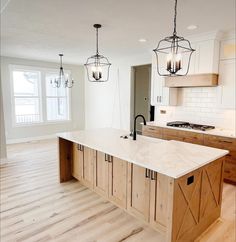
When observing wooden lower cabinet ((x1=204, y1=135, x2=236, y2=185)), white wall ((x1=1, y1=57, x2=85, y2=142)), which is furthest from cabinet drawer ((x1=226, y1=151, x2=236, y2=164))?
white wall ((x1=1, y1=57, x2=85, y2=142))

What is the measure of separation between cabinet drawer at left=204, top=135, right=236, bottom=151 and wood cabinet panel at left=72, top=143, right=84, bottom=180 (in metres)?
2.27

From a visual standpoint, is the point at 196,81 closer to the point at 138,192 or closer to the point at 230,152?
the point at 230,152

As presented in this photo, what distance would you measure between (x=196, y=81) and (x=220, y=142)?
1.24 meters

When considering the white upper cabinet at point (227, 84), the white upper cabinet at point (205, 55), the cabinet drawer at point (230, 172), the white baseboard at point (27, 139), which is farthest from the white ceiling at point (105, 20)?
the white baseboard at point (27, 139)

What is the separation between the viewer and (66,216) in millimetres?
2627

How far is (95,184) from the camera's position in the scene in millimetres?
3074

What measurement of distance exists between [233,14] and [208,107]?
1890mm

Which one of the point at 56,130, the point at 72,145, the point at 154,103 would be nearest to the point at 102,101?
the point at 56,130

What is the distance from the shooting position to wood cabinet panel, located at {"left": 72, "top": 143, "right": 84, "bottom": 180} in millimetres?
3345

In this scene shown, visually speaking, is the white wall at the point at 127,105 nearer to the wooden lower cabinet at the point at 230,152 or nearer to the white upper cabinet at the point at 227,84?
the white upper cabinet at the point at 227,84

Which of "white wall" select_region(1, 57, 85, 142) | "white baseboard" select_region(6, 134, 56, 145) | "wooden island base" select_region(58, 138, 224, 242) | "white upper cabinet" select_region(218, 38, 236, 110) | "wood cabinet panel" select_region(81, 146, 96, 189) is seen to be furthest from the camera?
"white baseboard" select_region(6, 134, 56, 145)

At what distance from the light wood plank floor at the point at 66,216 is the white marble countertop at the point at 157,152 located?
88 centimetres

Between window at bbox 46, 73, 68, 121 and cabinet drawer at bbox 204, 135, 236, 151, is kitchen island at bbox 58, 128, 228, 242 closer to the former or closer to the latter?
cabinet drawer at bbox 204, 135, 236, 151

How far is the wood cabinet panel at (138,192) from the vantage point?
7.46 ft
